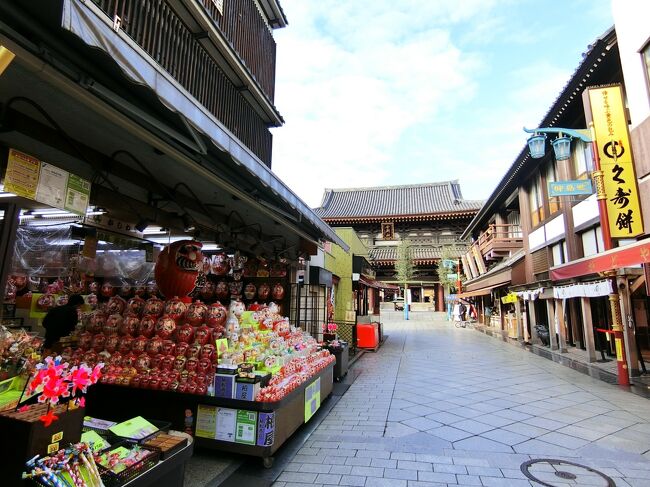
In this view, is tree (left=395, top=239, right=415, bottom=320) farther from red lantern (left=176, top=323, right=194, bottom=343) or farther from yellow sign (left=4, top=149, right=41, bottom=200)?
yellow sign (left=4, top=149, right=41, bottom=200)

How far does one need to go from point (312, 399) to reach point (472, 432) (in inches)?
97.8

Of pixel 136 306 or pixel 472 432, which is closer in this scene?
pixel 136 306

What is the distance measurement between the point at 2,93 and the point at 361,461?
16.9ft

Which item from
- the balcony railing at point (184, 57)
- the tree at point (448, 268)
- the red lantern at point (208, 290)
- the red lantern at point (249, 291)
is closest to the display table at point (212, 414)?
the red lantern at point (208, 290)

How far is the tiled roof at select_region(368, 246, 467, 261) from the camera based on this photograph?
33.9 metres

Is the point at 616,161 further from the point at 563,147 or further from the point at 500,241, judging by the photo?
the point at 500,241

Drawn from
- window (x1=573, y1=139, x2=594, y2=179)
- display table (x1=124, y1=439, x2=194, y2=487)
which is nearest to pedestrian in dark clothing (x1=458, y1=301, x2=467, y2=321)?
window (x1=573, y1=139, x2=594, y2=179)

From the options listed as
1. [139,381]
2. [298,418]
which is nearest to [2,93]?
[139,381]

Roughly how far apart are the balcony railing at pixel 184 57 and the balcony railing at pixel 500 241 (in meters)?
16.2

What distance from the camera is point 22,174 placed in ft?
8.44

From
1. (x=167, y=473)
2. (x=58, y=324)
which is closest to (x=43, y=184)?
(x=167, y=473)

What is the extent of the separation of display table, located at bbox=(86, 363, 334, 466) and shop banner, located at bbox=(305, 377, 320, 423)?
636mm

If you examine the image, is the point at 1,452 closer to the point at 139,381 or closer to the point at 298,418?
the point at 139,381

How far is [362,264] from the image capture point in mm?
15625
